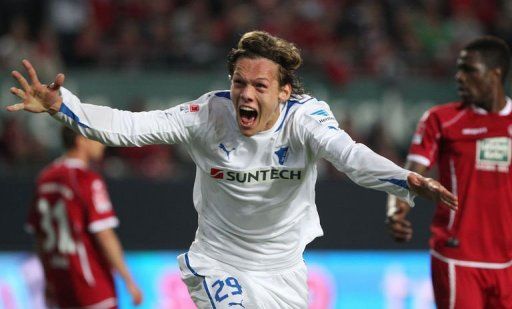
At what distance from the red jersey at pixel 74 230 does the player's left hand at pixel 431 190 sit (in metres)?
3.40

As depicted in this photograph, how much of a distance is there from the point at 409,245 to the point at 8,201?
392 centimetres

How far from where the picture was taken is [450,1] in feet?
43.2

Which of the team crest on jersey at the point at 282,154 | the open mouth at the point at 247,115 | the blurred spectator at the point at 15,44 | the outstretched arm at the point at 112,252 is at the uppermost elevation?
the blurred spectator at the point at 15,44

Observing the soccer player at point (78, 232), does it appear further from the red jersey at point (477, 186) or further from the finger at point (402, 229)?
the red jersey at point (477, 186)

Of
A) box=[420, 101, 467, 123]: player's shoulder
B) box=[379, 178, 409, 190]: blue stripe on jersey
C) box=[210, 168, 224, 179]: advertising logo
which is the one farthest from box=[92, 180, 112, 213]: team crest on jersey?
box=[379, 178, 409, 190]: blue stripe on jersey

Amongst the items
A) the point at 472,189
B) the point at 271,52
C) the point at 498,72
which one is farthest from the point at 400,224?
the point at 271,52

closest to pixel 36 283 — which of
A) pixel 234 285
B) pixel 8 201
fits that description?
pixel 8 201

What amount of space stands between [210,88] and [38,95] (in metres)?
6.61

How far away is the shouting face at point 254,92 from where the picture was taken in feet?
16.6

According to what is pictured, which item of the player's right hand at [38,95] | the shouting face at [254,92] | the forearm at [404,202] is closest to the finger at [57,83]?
the player's right hand at [38,95]

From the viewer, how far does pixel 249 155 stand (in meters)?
5.21

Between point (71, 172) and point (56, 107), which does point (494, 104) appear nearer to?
point (56, 107)

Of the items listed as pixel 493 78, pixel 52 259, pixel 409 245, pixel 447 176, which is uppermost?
pixel 493 78

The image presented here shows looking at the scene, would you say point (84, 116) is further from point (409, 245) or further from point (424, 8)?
point (424, 8)
